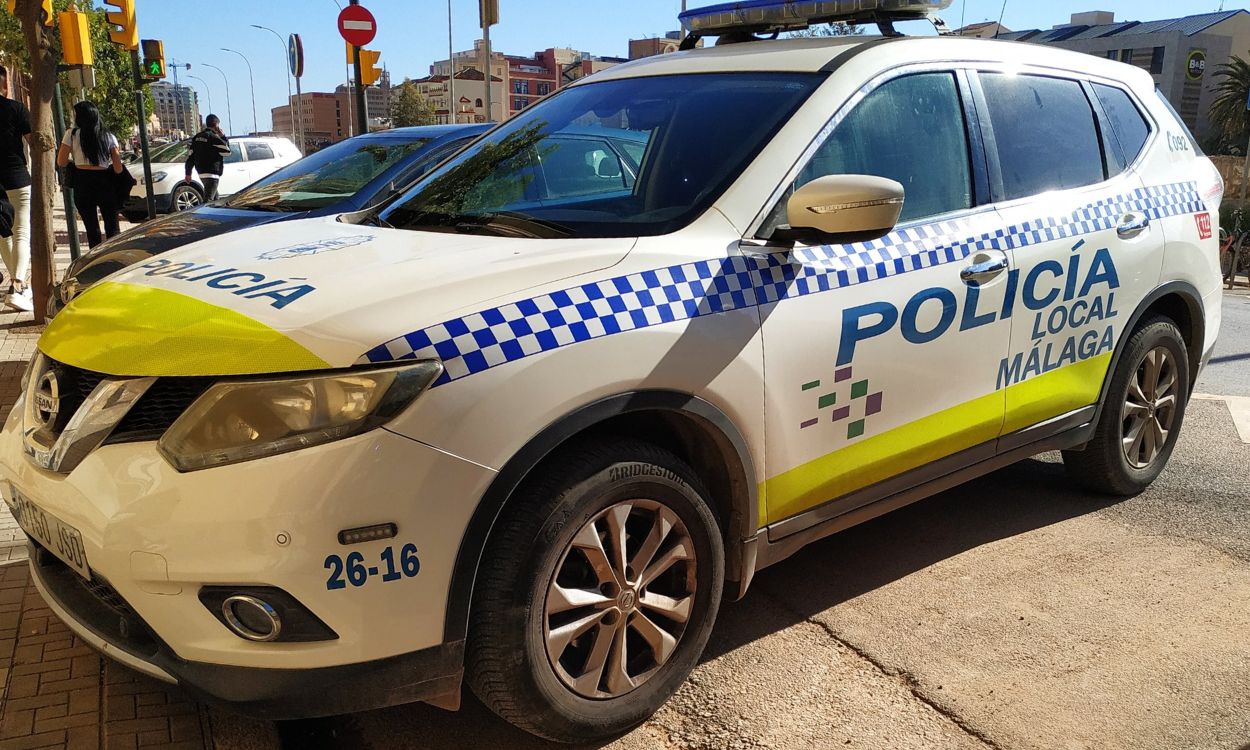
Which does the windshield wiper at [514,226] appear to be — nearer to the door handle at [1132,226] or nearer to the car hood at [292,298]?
the car hood at [292,298]

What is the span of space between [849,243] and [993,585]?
1.49 m

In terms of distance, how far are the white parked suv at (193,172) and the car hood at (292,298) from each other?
Result: 16.1 m

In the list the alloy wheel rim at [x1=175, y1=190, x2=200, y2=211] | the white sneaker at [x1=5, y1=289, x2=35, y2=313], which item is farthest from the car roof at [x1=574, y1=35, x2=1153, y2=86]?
the alloy wheel rim at [x1=175, y1=190, x2=200, y2=211]

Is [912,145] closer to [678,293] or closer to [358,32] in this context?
[678,293]

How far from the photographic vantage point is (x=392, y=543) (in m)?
2.13

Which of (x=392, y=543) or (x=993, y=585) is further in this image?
(x=993, y=585)

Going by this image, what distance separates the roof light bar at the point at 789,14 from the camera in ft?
11.7

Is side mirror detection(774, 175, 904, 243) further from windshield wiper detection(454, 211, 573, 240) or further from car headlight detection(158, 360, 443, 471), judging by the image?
car headlight detection(158, 360, 443, 471)

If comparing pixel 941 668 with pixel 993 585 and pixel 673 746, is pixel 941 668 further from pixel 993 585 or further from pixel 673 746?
pixel 673 746

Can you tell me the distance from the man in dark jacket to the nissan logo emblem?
12.8 m

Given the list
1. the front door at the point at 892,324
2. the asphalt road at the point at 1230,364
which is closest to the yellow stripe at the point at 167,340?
the front door at the point at 892,324

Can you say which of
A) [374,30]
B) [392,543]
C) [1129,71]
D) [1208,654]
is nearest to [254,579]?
[392,543]

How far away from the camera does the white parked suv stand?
1811cm

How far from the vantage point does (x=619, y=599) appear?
2.54m
